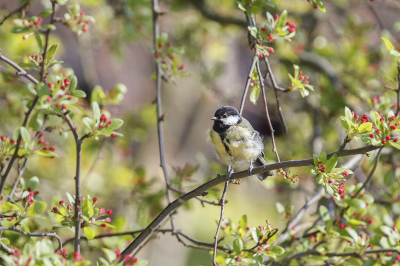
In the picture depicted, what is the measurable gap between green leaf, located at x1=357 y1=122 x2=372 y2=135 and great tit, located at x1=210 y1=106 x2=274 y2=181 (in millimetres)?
712

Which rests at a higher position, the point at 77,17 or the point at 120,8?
the point at 120,8

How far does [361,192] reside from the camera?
6.79 feet

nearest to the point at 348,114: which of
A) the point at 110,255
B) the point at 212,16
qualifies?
the point at 110,255

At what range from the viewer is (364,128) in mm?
1350

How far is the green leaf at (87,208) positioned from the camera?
1.46 meters

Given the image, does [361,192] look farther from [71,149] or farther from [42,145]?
[71,149]

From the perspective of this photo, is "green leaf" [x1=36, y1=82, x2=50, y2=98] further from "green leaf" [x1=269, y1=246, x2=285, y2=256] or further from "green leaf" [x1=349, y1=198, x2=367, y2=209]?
"green leaf" [x1=349, y1=198, x2=367, y2=209]

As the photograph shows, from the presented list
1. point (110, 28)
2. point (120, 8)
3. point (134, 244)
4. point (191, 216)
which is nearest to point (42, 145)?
point (134, 244)

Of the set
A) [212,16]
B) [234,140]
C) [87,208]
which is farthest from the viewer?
[212,16]

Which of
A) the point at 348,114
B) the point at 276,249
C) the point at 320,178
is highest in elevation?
the point at 348,114

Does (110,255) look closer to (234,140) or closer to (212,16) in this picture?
(234,140)

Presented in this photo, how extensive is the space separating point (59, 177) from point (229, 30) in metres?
2.46

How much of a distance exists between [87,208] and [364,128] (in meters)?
1.14

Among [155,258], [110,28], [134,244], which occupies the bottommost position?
[155,258]
